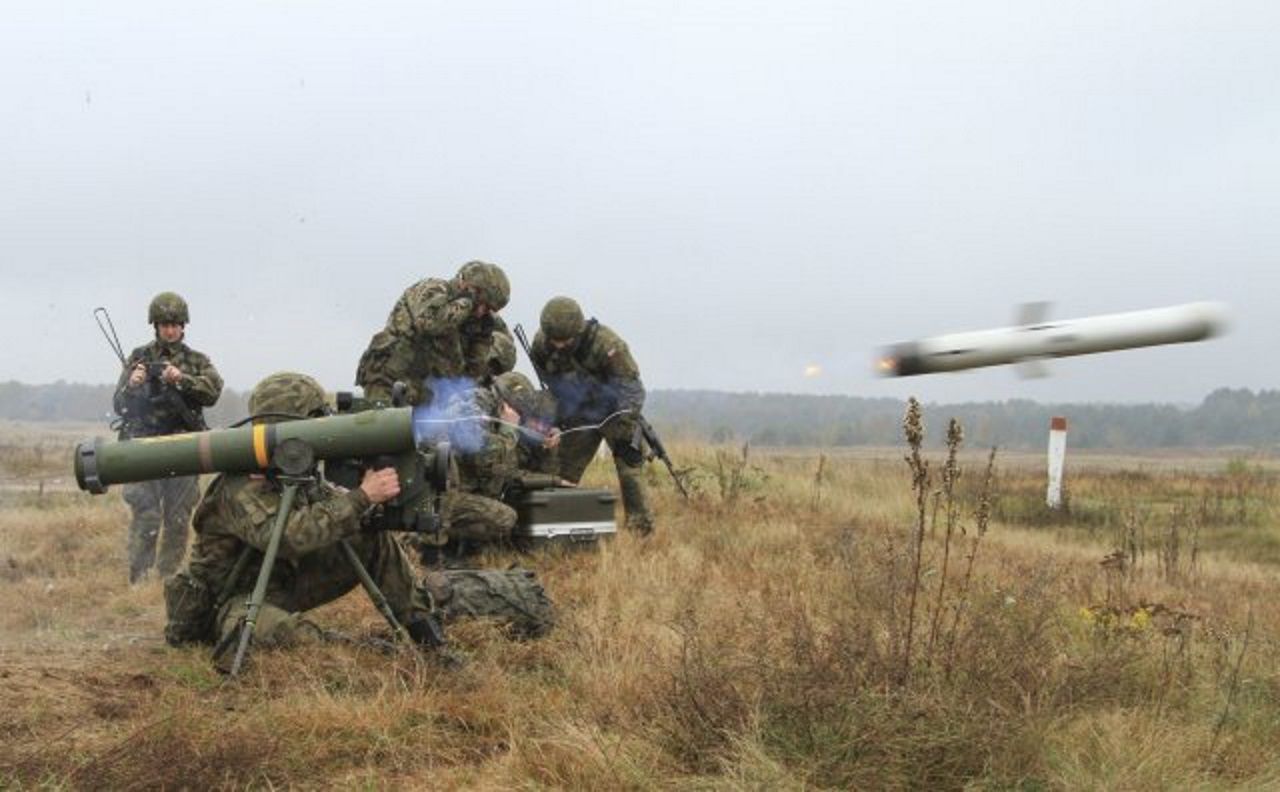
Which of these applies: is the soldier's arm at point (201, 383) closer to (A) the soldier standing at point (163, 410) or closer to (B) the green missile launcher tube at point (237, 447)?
(A) the soldier standing at point (163, 410)

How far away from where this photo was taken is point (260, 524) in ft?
18.3

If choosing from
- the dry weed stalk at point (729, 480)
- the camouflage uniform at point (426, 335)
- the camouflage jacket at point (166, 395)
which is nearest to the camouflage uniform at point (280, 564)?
the camouflage uniform at point (426, 335)

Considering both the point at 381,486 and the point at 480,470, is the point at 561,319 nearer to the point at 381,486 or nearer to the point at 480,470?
the point at 480,470

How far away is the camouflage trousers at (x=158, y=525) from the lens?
8.80 m

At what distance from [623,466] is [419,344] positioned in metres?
2.64

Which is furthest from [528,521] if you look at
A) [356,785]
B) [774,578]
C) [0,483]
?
[0,483]

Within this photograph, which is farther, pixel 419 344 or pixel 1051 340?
pixel 419 344

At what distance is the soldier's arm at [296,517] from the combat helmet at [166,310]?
3.76 meters

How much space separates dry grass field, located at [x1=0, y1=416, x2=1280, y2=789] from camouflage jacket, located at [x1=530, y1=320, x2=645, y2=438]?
2386 millimetres

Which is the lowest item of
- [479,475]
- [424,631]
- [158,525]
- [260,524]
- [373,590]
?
[424,631]

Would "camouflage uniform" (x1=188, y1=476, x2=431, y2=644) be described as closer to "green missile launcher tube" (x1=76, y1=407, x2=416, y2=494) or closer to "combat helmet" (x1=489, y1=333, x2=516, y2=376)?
"green missile launcher tube" (x1=76, y1=407, x2=416, y2=494)

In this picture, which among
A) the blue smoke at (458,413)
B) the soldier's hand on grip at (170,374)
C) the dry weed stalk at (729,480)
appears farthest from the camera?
Result: the dry weed stalk at (729,480)

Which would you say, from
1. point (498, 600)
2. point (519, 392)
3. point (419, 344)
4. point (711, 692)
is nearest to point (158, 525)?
point (419, 344)

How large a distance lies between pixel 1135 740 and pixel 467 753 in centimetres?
259
